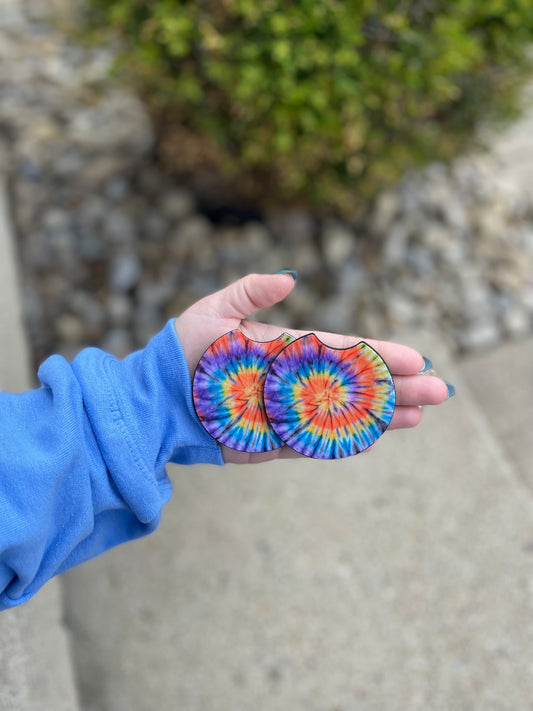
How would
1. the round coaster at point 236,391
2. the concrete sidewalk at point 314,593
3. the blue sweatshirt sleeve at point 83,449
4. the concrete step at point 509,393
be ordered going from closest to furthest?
1. the blue sweatshirt sleeve at point 83,449
2. the round coaster at point 236,391
3. the concrete sidewalk at point 314,593
4. the concrete step at point 509,393

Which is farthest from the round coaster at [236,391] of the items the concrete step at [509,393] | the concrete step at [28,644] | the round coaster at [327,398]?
the concrete step at [509,393]

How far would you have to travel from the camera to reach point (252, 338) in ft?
4.05

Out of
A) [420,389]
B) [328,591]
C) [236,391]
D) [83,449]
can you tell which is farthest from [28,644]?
[420,389]

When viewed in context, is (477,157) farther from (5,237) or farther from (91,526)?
(91,526)

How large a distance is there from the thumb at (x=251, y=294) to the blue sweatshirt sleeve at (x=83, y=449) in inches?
4.0

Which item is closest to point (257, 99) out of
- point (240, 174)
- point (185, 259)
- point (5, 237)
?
point (240, 174)

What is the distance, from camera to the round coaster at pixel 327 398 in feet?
3.79

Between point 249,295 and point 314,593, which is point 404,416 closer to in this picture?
point 249,295

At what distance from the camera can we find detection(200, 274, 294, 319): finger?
1149 mm

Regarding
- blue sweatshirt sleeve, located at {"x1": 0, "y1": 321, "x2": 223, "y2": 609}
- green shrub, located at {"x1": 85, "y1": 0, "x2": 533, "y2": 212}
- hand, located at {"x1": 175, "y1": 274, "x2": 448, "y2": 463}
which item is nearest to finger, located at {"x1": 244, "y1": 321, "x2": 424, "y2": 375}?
hand, located at {"x1": 175, "y1": 274, "x2": 448, "y2": 463}

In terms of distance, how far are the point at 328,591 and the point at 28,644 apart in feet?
2.62

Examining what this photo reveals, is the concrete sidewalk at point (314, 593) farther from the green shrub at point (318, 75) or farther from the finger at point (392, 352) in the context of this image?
the green shrub at point (318, 75)

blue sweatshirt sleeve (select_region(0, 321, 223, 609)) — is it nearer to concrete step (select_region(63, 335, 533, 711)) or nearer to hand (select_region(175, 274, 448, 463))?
hand (select_region(175, 274, 448, 463))

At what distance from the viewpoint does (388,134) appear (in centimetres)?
242
